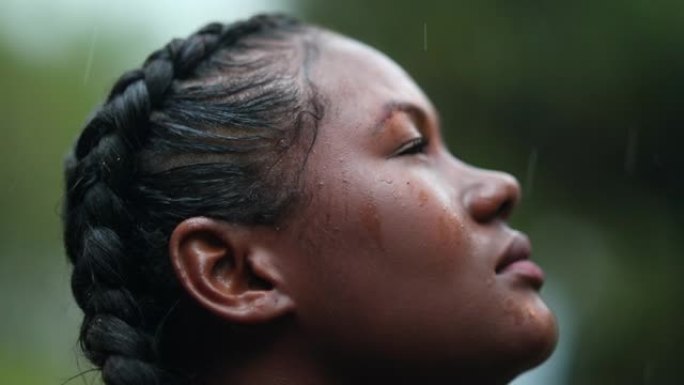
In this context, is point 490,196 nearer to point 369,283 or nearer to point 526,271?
point 526,271

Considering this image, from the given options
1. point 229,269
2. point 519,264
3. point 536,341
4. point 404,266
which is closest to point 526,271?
point 519,264

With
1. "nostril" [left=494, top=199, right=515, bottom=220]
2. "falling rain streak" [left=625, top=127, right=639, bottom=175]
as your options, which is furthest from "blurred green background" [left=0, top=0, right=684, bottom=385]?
"nostril" [left=494, top=199, right=515, bottom=220]

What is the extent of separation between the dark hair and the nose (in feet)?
1.03

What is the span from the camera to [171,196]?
2.28m

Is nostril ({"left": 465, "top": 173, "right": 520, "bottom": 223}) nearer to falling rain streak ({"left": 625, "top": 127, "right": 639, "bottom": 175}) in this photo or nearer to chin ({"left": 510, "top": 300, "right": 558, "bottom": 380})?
chin ({"left": 510, "top": 300, "right": 558, "bottom": 380})

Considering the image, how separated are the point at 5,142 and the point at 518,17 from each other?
2.77 m

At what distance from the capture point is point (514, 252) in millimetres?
2307

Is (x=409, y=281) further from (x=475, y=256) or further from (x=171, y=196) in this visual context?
(x=171, y=196)

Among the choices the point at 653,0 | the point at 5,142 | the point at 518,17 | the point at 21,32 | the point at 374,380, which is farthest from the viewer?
the point at 21,32

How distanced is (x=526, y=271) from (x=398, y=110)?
1.26 feet

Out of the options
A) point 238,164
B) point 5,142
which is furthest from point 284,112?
point 5,142

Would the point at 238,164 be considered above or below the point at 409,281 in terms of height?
above

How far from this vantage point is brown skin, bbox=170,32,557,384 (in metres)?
2.19

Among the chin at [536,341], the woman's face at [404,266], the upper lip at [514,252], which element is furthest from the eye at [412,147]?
the chin at [536,341]
